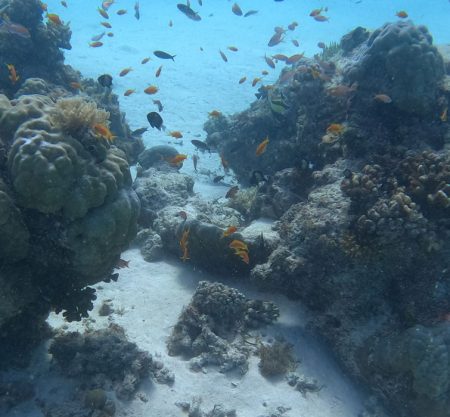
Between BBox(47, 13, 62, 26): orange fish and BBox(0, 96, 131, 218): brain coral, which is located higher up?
BBox(47, 13, 62, 26): orange fish

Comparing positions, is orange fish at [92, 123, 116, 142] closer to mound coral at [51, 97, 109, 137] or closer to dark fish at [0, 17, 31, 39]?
mound coral at [51, 97, 109, 137]

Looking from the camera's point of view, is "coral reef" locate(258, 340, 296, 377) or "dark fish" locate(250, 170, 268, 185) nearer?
"coral reef" locate(258, 340, 296, 377)

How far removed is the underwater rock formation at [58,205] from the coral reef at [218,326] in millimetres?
1923

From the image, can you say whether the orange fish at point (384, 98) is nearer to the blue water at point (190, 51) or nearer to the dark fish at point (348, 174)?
the dark fish at point (348, 174)

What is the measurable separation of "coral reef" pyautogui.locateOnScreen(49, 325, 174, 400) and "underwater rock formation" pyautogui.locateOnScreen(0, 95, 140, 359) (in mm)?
506

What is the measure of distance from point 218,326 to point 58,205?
3.58 m

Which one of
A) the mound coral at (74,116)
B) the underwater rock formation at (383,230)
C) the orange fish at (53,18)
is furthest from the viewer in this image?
the orange fish at (53,18)

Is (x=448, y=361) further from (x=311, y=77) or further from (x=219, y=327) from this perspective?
(x=311, y=77)

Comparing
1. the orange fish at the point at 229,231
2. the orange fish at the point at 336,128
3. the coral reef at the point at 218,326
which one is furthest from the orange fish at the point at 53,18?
the coral reef at the point at 218,326

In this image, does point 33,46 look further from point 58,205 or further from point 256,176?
point 58,205

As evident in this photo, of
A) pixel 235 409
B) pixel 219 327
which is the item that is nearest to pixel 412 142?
pixel 219 327

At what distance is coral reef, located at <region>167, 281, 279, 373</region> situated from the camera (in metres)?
6.02

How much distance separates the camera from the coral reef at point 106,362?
517 centimetres

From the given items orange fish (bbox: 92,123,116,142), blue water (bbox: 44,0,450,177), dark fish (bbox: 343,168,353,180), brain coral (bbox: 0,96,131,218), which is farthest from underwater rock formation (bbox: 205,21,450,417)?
blue water (bbox: 44,0,450,177)
